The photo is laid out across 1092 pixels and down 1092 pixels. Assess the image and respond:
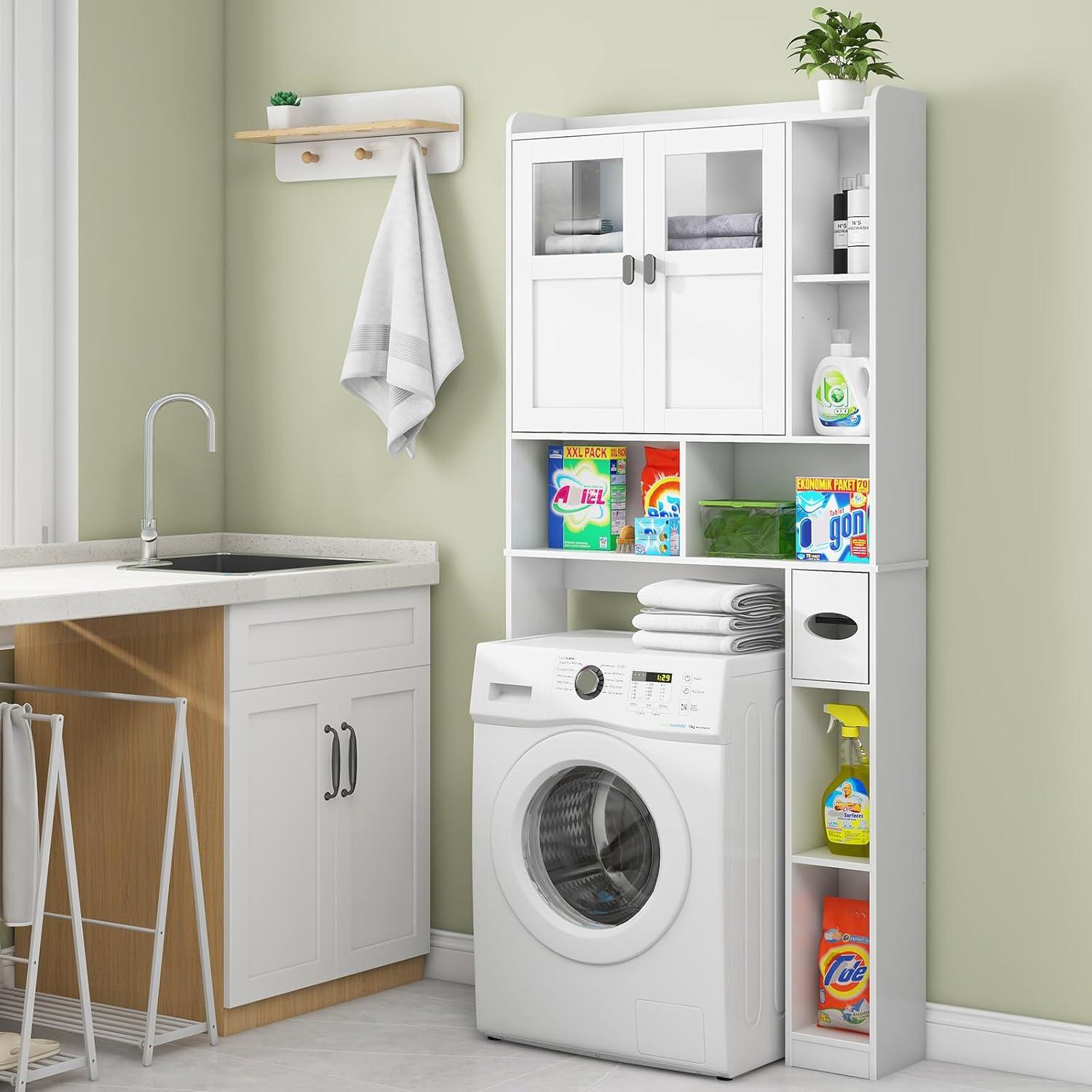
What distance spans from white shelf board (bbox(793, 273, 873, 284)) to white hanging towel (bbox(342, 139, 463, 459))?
2.95 ft

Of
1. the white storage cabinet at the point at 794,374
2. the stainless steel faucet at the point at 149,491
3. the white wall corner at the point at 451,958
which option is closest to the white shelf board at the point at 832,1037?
the white storage cabinet at the point at 794,374

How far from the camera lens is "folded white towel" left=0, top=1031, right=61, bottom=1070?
3.02m

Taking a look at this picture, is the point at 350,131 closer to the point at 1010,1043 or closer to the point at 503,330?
the point at 503,330

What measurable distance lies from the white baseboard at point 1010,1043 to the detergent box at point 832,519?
94cm

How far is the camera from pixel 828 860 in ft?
10.4

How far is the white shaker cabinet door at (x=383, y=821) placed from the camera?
3598 mm

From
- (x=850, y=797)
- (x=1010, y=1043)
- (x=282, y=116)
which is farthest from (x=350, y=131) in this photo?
(x=1010, y=1043)

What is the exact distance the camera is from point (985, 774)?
3242 millimetres

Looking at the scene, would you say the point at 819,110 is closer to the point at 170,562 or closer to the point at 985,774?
the point at 985,774

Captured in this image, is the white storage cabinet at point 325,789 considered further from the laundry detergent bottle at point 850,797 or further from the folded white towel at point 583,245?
the laundry detergent bottle at point 850,797

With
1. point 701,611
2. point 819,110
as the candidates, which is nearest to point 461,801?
point 701,611

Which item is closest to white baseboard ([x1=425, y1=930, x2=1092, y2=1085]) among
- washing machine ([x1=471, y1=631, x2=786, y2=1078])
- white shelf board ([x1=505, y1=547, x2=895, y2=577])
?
washing machine ([x1=471, y1=631, x2=786, y2=1078])

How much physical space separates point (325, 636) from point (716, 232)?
1168 mm

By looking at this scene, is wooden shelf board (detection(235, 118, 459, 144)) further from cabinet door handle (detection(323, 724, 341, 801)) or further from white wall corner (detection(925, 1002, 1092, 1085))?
white wall corner (detection(925, 1002, 1092, 1085))
